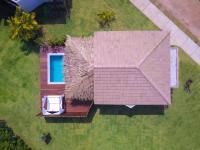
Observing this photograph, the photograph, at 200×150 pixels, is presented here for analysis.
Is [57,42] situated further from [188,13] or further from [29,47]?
[188,13]

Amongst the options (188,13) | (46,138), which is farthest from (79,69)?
(188,13)

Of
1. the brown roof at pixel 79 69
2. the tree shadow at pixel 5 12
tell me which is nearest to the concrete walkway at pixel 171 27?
the brown roof at pixel 79 69

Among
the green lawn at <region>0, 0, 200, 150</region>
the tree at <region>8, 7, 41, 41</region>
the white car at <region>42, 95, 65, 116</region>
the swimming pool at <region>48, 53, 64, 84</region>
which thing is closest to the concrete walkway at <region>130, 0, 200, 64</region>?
the green lawn at <region>0, 0, 200, 150</region>

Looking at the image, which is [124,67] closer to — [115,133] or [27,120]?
[115,133]

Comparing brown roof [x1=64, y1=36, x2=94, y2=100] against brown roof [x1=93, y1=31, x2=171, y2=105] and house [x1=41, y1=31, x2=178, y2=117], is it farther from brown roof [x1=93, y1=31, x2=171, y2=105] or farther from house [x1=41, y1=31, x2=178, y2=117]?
brown roof [x1=93, y1=31, x2=171, y2=105]

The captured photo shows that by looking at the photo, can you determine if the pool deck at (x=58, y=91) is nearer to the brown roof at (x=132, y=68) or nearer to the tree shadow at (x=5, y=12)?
the brown roof at (x=132, y=68)
